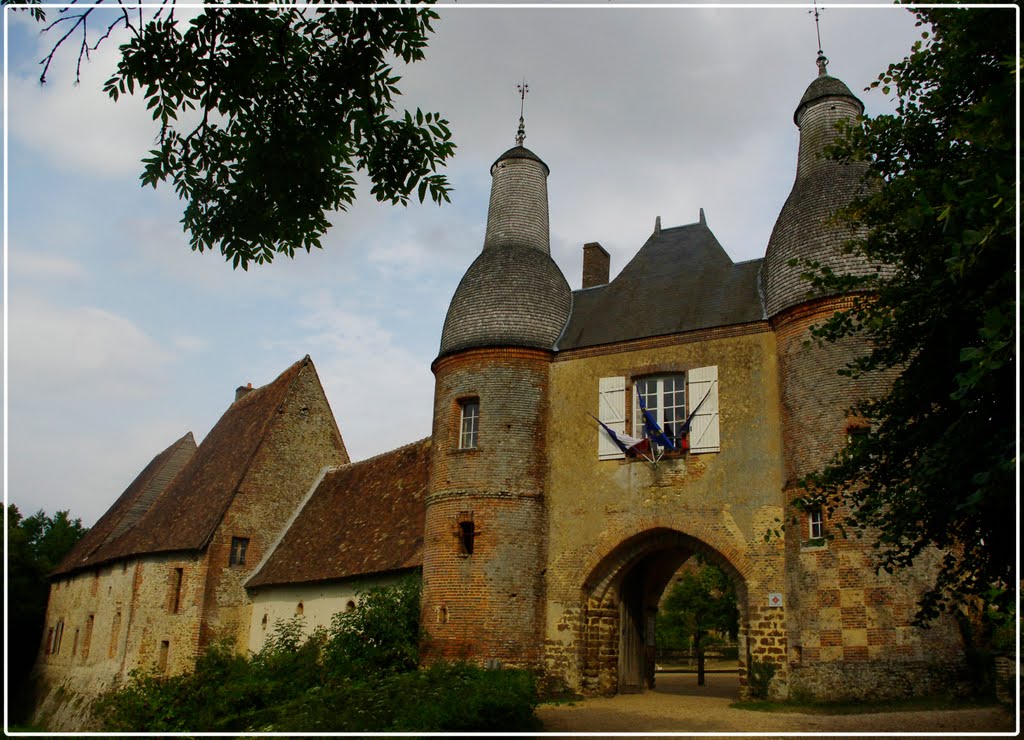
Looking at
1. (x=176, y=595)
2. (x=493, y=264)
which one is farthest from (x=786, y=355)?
(x=176, y=595)

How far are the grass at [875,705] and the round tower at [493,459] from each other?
486 centimetres

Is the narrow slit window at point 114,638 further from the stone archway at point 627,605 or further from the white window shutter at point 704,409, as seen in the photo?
the white window shutter at point 704,409

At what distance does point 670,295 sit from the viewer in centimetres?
1858

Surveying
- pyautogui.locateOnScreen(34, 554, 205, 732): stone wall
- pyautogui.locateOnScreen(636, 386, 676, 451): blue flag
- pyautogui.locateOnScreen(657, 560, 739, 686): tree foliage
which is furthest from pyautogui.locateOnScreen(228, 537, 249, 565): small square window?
pyautogui.locateOnScreen(657, 560, 739, 686): tree foliage

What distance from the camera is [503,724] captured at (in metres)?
10.7

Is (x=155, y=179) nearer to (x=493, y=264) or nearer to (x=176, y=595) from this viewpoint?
(x=493, y=264)

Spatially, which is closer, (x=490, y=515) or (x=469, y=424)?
(x=490, y=515)

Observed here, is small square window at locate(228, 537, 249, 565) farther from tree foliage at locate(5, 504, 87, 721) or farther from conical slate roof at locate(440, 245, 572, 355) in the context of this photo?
tree foliage at locate(5, 504, 87, 721)

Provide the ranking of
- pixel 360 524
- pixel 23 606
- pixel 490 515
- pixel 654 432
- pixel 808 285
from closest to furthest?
pixel 808 285 < pixel 654 432 < pixel 490 515 < pixel 360 524 < pixel 23 606

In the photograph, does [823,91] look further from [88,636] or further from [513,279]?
[88,636]

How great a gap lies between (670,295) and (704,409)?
2936 millimetres

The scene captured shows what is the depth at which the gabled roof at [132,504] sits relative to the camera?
28.9 metres

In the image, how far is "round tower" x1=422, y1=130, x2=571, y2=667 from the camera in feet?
55.2

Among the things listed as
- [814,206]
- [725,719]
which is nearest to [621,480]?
[725,719]
